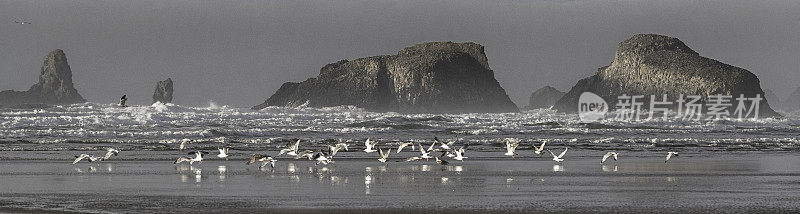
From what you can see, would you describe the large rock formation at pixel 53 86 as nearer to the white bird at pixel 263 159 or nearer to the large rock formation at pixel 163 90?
the large rock formation at pixel 163 90

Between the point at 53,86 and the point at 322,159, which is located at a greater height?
the point at 53,86

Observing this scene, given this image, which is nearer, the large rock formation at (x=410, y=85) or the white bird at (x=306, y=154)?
the white bird at (x=306, y=154)

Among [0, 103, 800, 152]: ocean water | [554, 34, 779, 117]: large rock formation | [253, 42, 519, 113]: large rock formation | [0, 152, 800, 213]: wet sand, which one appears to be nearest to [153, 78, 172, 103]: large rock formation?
[253, 42, 519, 113]: large rock formation

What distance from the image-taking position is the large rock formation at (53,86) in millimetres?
163250

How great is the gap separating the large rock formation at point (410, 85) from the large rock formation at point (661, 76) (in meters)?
12.5

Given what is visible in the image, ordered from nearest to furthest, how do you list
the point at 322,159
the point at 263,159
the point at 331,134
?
the point at 263,159
the point at 322,159
the point at 331,134

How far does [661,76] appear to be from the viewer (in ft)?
509

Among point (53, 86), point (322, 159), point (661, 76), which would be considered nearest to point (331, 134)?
point (322, 159)

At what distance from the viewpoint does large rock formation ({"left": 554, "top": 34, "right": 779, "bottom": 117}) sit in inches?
5876

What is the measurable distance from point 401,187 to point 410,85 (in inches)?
5550

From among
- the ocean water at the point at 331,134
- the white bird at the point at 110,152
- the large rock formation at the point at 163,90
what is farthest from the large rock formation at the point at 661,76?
the white bird at the point at 110,152

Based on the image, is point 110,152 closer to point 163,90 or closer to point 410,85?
point 163,90

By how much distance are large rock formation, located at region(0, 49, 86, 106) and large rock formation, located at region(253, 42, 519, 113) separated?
89.9ft

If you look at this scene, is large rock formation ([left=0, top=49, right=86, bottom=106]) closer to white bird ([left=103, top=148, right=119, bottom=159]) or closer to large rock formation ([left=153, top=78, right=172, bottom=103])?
large rock formation ([left=153, top=78, right=172, bottom=103])
